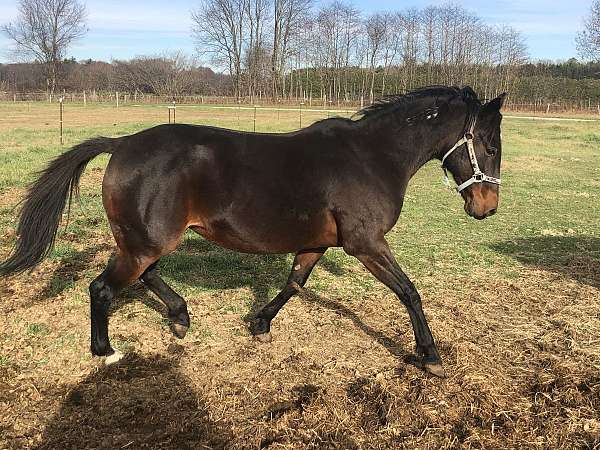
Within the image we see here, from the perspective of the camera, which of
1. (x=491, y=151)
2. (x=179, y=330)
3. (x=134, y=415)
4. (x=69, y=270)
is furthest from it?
(x=69, y=270)

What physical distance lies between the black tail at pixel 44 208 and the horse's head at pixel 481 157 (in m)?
2.81

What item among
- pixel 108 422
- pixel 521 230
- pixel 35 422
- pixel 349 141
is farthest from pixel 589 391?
pixel 521 230

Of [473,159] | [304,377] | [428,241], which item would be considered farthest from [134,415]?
[428,241]

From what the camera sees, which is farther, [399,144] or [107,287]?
[399,144]

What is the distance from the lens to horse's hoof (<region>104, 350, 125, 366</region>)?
3736mm

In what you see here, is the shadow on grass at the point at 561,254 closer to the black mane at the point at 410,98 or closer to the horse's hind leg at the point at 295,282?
the black mane at the point at 410,98

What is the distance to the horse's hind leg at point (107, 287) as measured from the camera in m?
3.71

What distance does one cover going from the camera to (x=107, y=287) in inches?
147

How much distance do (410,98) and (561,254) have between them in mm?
4266

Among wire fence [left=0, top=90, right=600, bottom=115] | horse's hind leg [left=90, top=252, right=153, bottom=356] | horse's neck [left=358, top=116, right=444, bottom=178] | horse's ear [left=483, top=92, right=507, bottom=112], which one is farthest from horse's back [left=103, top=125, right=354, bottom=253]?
wire fence [left=0, top=90, right=600, bottom=115]

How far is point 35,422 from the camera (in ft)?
9.96

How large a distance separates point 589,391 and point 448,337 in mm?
1153

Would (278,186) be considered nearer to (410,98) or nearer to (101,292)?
(410,98)

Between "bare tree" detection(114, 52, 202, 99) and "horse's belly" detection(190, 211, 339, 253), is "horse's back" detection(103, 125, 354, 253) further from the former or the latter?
"bare tree" detection(114, 52, 202, 99)
